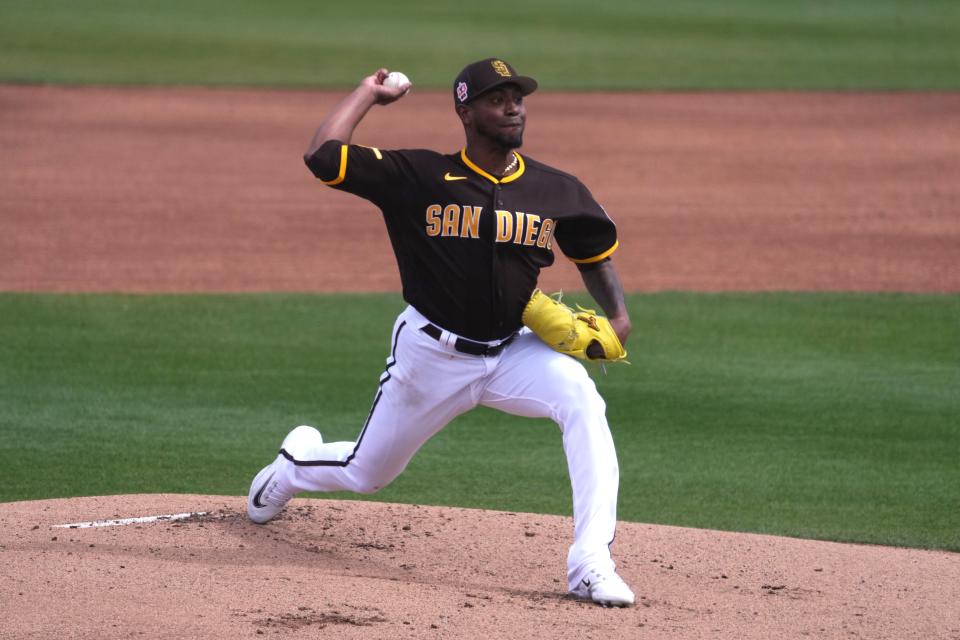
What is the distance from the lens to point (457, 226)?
5.55 m

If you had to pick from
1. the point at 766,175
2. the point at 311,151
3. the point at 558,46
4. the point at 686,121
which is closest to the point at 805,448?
the point at 311,151

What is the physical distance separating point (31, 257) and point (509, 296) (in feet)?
26.8

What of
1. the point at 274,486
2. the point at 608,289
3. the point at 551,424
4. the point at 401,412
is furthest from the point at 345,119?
the point at 551,424

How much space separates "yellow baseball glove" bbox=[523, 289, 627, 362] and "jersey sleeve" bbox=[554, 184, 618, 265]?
0.94 ft

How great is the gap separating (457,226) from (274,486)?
130 cm

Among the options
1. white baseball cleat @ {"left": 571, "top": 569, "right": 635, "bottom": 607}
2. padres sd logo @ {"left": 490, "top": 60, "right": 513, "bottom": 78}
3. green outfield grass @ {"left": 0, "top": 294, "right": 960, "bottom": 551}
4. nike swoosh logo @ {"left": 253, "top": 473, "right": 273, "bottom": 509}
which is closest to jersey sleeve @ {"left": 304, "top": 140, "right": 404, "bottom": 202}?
padres sd logo @ {"left": 490, "top": 60, "right": 513, "bottom": 78}

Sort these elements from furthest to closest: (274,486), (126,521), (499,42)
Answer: (499,42) < (126,521) < (274,486)

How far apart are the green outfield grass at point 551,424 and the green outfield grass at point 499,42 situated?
11.8 m

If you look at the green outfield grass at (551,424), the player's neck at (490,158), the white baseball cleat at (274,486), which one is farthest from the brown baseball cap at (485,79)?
the green outfield grass at (551,424)

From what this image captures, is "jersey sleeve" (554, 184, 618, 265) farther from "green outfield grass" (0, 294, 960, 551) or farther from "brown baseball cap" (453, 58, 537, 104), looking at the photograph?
"green outfield grass" (0, 294, 960, 551)

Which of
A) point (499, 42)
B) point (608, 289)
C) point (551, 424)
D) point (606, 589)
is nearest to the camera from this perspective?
point (606, 589)

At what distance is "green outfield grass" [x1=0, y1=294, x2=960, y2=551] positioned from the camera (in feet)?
24.2

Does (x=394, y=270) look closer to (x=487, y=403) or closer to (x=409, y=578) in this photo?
(x=487, y=403)

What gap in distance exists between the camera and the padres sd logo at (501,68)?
18.3ft
